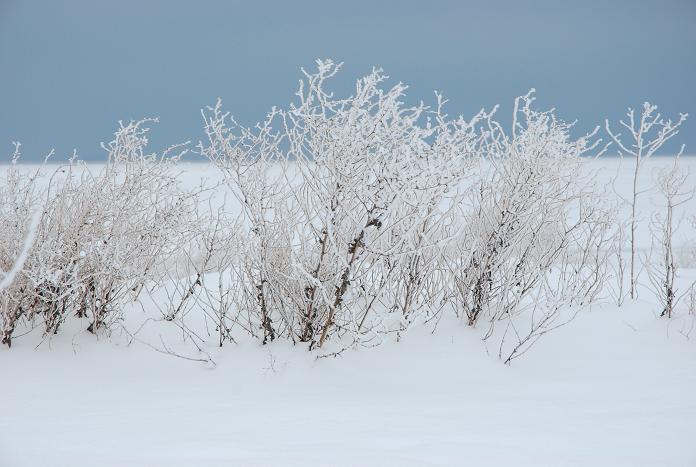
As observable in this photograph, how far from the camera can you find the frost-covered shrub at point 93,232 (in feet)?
18.2

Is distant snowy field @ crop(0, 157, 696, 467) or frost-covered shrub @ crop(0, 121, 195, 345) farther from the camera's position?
frost-covered shrub @ crop(0, 121, 195, 345)

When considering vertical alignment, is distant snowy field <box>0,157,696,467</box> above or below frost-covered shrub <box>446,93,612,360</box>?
below

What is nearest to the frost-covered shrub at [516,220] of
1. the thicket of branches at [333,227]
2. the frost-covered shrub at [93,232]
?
the thicket of branches at [333,227]

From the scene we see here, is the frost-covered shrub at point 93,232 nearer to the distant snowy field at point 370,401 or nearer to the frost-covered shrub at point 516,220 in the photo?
the distant snowy field at point 370,401

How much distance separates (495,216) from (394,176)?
68.8 inches

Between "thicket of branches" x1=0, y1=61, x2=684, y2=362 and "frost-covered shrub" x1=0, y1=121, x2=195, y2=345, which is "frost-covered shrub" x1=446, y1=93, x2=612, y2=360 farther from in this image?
"frost-covered shrub" x1=0, y1=121, x2=195, y2=345

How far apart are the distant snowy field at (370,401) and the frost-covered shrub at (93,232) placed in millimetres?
291

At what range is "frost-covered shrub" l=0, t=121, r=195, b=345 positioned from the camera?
555 cm

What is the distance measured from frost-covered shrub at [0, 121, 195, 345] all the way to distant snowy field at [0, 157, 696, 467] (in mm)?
291

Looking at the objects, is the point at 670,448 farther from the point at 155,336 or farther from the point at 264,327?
the point at 155,336

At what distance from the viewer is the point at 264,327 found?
5.36m

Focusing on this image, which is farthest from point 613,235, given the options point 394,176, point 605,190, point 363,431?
point 363,431

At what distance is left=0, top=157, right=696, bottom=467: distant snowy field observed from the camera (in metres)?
3.18

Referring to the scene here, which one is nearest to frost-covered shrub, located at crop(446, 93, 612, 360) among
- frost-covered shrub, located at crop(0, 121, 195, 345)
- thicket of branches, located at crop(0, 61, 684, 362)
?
thicket of branches, located at crop(0, 61, 684, 362)
